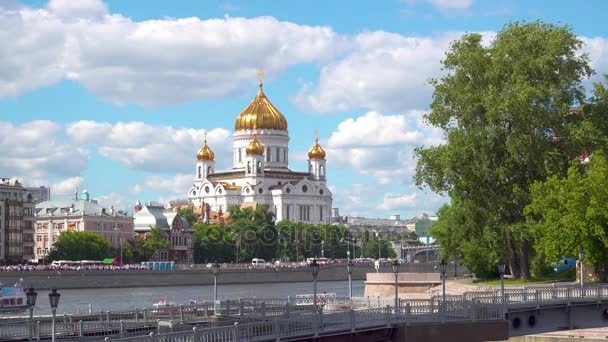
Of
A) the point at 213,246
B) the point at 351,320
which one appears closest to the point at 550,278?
the point at 351,320

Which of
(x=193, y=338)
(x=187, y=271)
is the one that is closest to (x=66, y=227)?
(x=187, y=271)

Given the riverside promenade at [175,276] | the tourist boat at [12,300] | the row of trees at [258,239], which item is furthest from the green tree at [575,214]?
the row of trees at [258,239]

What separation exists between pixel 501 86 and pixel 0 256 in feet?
284

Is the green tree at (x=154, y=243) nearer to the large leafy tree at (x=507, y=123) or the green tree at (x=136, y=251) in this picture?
the green tree at (x=136, y=251)

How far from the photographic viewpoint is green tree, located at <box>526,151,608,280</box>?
55031 millimetres

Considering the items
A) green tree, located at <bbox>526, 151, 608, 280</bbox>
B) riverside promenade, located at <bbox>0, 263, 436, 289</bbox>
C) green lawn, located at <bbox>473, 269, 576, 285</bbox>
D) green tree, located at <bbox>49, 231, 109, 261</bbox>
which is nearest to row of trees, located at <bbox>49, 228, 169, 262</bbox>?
green tree, located at <bbox>49, 231, 109, 261</bbox>

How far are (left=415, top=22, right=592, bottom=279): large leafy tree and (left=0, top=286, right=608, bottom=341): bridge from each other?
21490mm

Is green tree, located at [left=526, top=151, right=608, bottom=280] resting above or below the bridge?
above

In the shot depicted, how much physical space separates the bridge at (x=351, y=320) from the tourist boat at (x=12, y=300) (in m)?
32.9

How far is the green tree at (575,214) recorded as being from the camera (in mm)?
55031

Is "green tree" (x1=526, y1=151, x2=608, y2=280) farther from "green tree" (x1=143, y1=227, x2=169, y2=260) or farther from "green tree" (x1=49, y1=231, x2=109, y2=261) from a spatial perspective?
"green tree" (x1=143, y1=227, x2=169, y2=260)

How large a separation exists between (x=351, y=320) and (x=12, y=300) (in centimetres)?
4786

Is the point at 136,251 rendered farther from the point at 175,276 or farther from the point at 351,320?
the point at 351,320

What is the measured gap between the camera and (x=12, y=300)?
76000 mm
